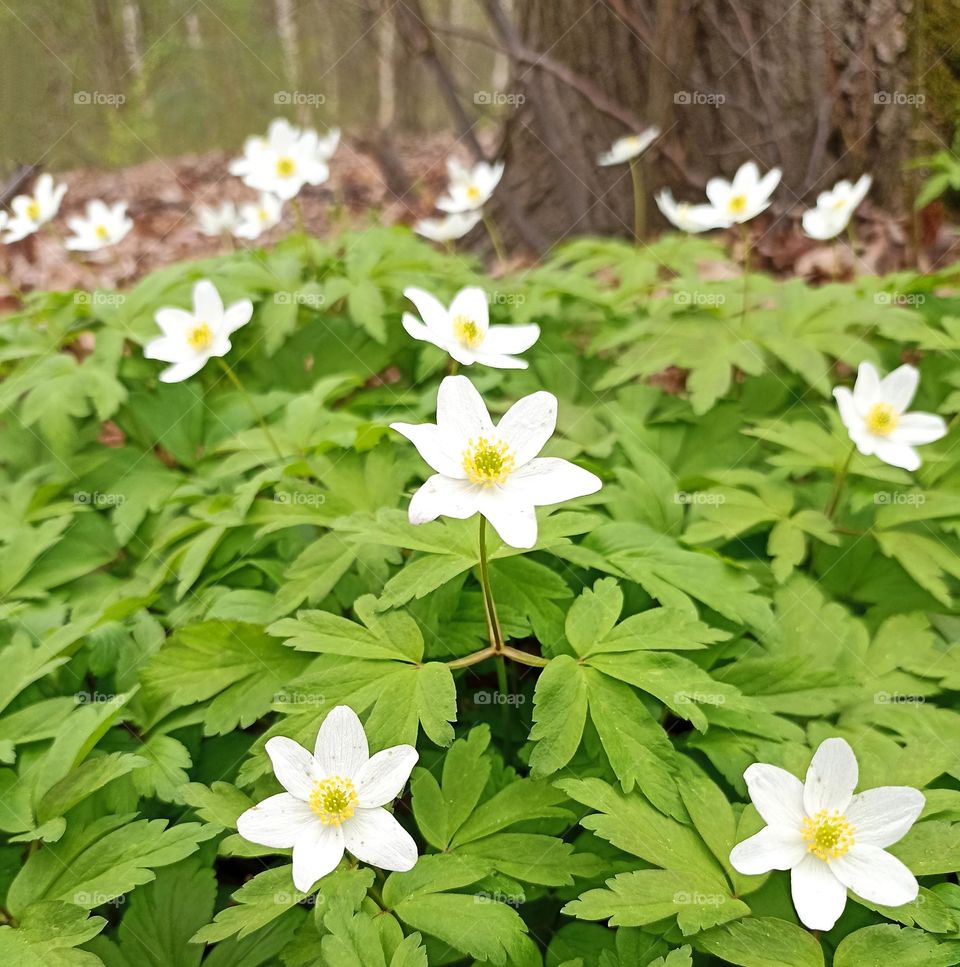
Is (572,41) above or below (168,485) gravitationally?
above

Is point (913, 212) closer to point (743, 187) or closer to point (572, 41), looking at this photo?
point (743, 187)

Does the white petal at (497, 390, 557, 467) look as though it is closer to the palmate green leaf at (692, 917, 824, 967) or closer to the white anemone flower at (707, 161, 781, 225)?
the palmate green leaf at (692, 917, 824, 967)

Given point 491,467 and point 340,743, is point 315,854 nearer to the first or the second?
point 340,743

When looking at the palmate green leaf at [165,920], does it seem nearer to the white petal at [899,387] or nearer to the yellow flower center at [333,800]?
the yellow flower center at [333,800]

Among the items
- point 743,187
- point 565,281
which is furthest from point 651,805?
point 743,187

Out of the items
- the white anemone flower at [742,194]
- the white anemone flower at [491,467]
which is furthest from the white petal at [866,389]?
the white anemone flower at [491,467]

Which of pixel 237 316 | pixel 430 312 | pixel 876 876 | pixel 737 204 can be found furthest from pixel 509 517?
pixel 737 204
